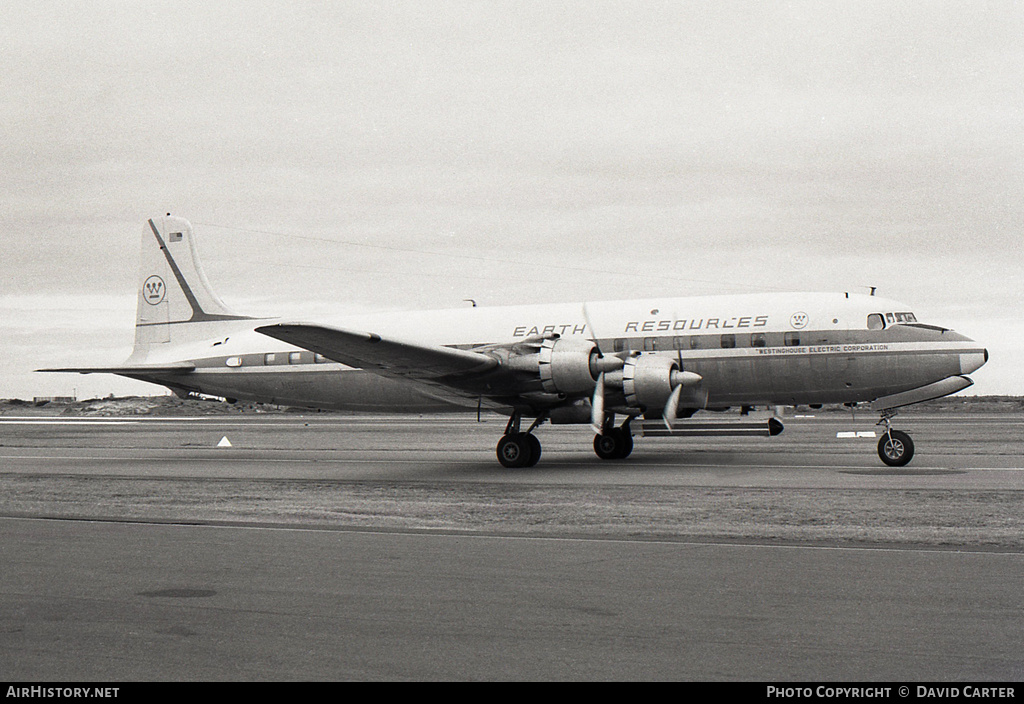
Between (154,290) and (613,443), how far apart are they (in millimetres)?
16910

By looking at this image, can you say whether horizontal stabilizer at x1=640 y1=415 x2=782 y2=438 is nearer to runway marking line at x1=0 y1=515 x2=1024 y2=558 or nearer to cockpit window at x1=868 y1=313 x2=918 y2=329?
cockpit window at x1=868 y1=313 x2=918 y2=329

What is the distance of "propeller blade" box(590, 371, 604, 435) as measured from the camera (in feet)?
71.7

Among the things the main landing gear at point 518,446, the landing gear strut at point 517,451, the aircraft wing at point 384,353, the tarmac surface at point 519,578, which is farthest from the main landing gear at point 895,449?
the aircraft wing at point 384,353

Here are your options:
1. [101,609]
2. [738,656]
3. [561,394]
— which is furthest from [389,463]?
[738,656]

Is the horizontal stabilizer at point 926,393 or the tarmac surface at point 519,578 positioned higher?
the horizontal stabilizer at point 926,393

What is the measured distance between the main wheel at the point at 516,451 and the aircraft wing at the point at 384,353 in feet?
6.37

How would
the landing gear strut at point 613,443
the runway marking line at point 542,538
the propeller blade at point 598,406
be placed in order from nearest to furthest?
the runway marking line at point 542,538 → the propeller blade at point 598,406 → the landing gear strut at point 613,443

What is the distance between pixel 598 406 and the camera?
72.6ft

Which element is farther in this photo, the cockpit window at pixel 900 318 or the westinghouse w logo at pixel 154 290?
the westinghouse w logo at pixel 154 290

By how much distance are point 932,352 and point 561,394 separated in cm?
886

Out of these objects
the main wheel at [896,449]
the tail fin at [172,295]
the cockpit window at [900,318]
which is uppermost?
the tail fin at [172,295]

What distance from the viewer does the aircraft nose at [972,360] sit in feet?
73.5

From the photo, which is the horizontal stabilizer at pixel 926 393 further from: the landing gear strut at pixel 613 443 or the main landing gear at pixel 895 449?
the landing gear strut at pixel 613 443

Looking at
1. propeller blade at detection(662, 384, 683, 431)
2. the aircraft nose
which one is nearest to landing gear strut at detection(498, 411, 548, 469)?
propeller blade at detection(662, 384, 683, 431)
